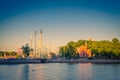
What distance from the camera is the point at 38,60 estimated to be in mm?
158750

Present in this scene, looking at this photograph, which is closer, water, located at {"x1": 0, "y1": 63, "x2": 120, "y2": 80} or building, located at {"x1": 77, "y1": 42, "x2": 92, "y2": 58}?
water, located at {"x1": 0, "y1": 63, "x2": 120, "y2": 80}

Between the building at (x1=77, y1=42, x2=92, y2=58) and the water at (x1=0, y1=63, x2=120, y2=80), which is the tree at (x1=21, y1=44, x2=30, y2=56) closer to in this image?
the building at (x1=77, y1=42, x2=92, y2=58)

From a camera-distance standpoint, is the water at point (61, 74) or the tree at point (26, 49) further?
the tree at point (26, 49)

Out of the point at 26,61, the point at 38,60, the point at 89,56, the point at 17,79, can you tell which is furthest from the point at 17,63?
the point at 17,79

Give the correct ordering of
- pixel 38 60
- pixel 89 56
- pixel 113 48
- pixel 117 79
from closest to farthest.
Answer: pixel 117 79, pixel 38 60, pixel 113 48, pixel 89 56

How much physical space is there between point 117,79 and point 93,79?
5564mm

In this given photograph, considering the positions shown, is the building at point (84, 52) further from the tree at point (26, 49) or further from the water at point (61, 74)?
the water at point (61, 74)

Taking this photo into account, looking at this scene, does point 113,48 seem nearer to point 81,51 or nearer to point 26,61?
point 81,51

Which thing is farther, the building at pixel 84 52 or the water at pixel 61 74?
the building at pixel 84 52

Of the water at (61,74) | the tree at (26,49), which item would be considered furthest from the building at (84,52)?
the water at (61,74)

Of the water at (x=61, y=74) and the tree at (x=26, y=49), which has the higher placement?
the tree at (x=26, y=49)

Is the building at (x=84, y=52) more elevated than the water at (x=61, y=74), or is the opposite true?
the building at (x=84, y=52)

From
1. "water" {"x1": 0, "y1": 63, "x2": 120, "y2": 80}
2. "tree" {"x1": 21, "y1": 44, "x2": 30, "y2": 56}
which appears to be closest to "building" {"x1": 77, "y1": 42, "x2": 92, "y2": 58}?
"tree" {"x1": 21, "y1": 44, "x2": 30, "y2": 56}

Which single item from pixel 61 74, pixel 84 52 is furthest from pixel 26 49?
pixel 61 74
